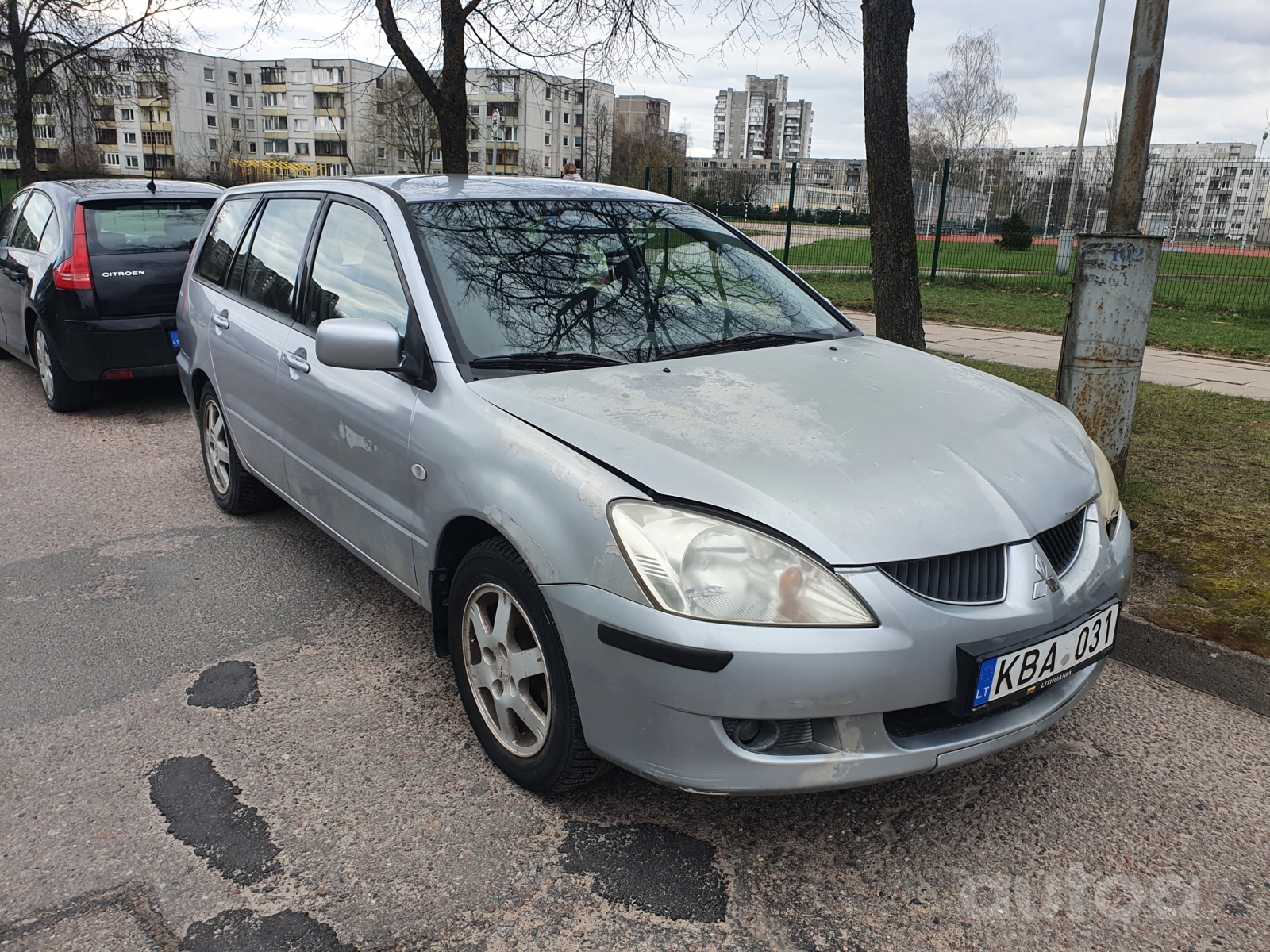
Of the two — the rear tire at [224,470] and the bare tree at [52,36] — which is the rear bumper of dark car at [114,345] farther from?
the bare tree at [52,36]

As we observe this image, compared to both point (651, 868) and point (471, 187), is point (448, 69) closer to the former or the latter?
point (471, 187)

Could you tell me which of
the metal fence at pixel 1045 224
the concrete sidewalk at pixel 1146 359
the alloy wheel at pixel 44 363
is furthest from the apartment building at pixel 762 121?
the alloy wheel at pixel 44 363

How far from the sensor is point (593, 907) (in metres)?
2.22

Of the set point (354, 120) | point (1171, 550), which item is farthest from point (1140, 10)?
point (354, 120)

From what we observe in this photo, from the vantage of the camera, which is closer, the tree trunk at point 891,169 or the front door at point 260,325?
the front door at point 260,325

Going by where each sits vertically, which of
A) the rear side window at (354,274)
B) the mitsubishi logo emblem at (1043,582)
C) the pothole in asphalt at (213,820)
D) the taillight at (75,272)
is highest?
the rear side window at (354,274)

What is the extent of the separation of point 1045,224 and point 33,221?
1753 centimetres

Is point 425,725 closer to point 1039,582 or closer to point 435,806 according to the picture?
point 435,806

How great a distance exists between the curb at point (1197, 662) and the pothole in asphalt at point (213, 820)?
2.68 m

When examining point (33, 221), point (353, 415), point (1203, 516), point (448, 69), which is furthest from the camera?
point (448, 69)

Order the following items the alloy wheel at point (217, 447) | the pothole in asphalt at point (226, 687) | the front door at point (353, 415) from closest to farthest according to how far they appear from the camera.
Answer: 1. the front door at point (353, 415)
2. the pothole in asphalt at point (226, 687)
3. the alloy wheel at point (217, 447)

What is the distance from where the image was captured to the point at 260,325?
13.4 ft

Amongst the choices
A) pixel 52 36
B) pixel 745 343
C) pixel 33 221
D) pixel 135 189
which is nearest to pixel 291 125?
pixel 52 36

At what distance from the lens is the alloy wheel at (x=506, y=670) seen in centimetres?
253
